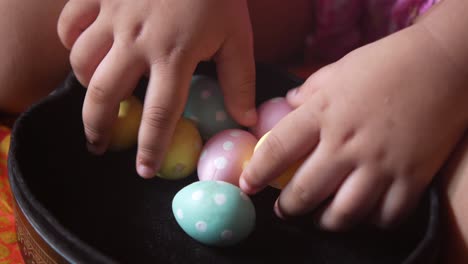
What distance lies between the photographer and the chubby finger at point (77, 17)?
634 millimetres

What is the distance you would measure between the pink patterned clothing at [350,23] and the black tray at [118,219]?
374 mm

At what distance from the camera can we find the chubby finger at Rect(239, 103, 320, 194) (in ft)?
1.83

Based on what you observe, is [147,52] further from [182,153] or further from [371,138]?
[371,138]

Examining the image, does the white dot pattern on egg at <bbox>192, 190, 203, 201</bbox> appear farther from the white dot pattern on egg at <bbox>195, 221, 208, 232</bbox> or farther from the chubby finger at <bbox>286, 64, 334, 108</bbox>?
the chubby finger at <bbox>286, 64, 334, 108</bbox>

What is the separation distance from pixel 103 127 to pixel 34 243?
141 mm

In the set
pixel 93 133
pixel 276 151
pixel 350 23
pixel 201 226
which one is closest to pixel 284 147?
pixel 276 151

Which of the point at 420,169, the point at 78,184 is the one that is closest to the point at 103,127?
the point at 78,184

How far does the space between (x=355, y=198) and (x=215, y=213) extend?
0.14 meters

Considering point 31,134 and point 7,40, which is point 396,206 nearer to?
point 31,134

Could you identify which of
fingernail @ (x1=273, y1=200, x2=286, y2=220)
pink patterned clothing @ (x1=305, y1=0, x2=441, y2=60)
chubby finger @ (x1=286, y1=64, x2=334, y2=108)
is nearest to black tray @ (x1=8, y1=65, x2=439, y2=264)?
fingernail @ (x1=273, y1=200, x2=286, y2=220)

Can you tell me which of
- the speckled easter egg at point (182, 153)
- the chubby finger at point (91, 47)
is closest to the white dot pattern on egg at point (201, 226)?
the speckled easter egg at point (182, 153)

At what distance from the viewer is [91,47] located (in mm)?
610

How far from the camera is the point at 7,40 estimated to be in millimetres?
785

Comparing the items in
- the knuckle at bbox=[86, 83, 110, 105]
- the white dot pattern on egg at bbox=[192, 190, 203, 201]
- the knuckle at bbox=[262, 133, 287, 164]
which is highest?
the knuckle at bbox=[86, 83, 110, 105]
